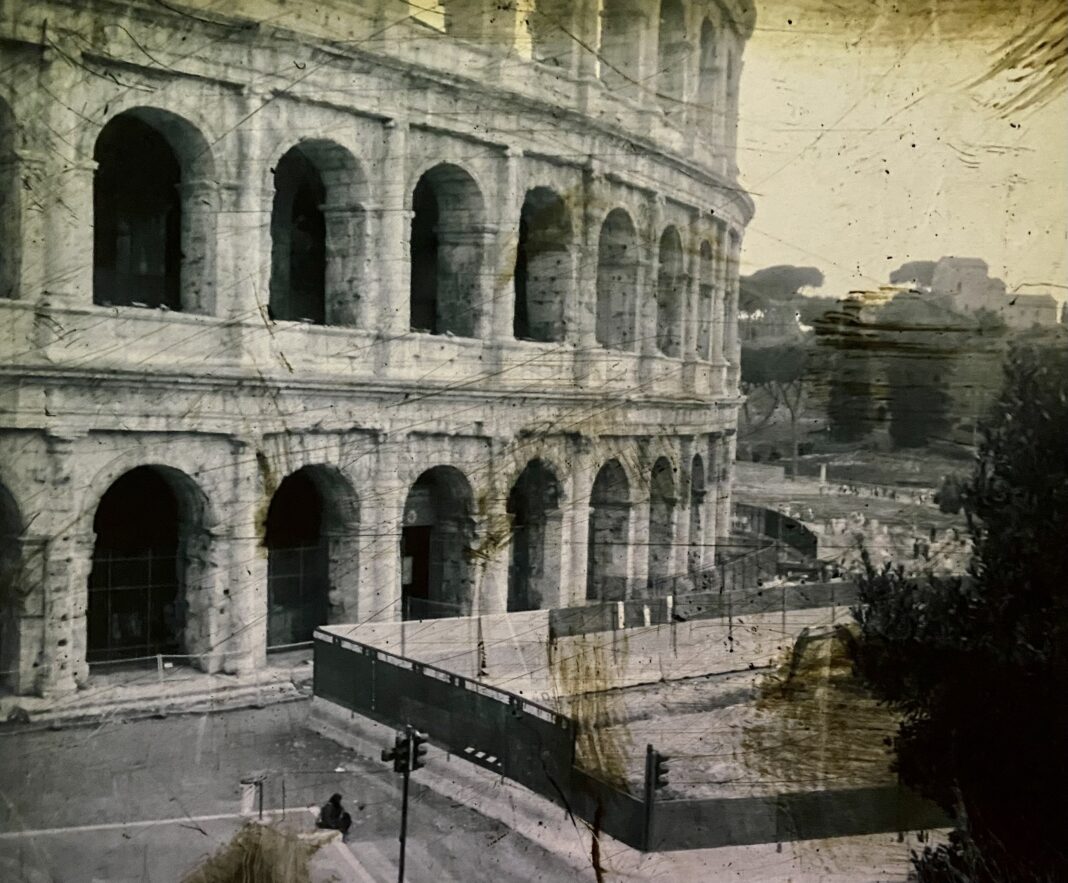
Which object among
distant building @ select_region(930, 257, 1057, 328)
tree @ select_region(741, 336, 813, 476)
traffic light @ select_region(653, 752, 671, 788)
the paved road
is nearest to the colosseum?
tree @ select_region(741, 336, 813, 476)

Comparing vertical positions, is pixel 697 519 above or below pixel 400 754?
above

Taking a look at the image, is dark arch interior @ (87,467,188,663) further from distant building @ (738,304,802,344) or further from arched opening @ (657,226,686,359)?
distant building @ (738,304,802,344)

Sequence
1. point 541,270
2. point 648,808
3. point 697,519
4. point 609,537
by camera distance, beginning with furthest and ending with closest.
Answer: point 697,519, point 609,537, point 541,270, point 648,808

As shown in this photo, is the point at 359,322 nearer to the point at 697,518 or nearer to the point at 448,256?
the point at 448,256

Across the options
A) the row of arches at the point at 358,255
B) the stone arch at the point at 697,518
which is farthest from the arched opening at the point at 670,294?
the stone arch at the point at 697,518

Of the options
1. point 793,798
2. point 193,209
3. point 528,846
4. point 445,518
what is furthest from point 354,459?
point 793,798

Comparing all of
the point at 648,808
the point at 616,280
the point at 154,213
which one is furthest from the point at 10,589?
the point at 616,280

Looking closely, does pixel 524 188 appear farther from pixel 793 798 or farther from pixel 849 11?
pixel 793 798

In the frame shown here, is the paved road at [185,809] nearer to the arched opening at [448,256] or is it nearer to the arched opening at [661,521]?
the arched opening at [661,521]
